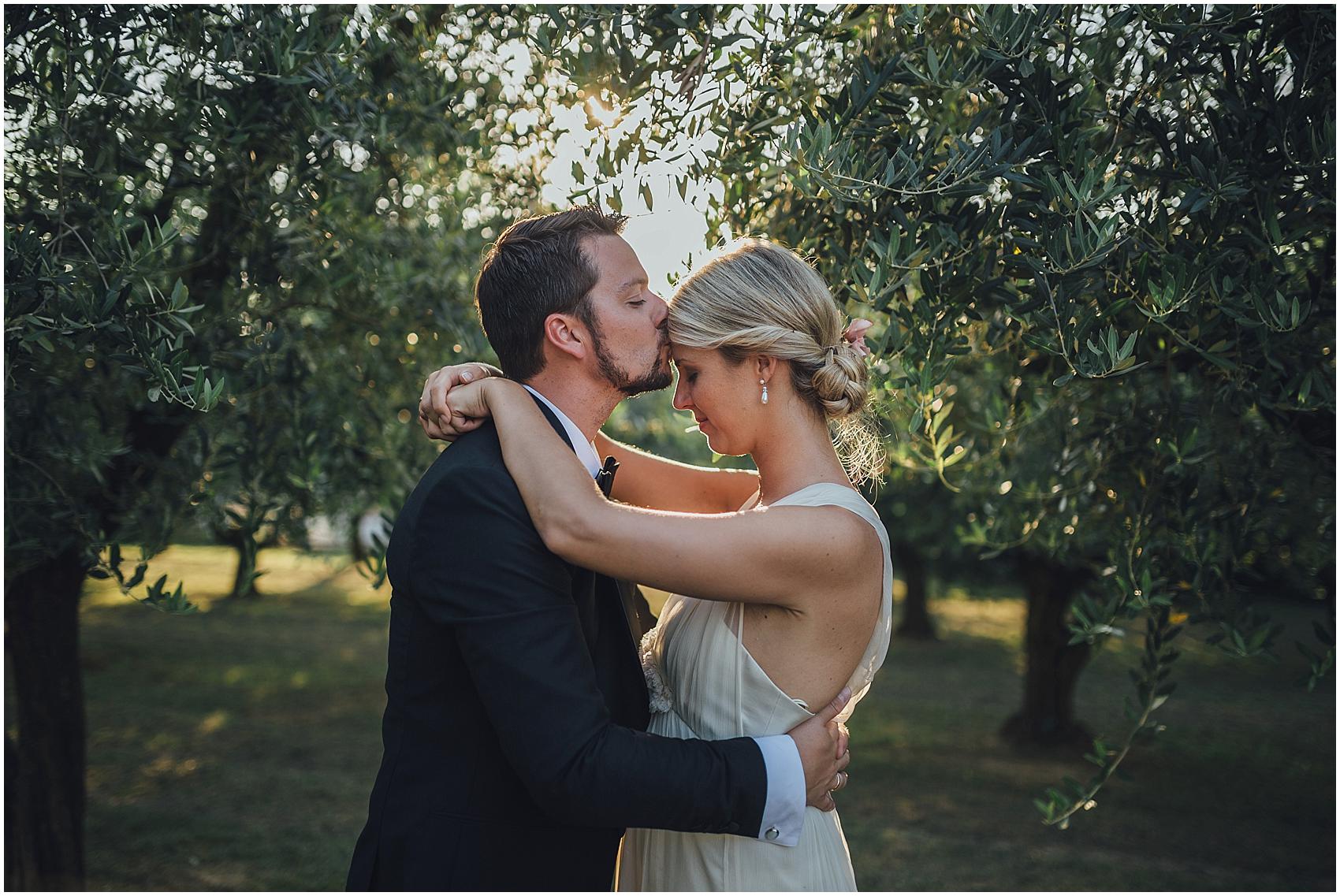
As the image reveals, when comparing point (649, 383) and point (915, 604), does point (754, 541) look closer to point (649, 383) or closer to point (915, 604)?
point (649, 383)

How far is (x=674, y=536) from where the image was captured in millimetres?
2428

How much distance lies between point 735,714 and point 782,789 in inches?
11.6

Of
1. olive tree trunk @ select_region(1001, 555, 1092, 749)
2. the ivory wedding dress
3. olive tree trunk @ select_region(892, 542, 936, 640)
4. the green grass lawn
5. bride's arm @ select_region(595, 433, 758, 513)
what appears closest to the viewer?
the ivory wedding dress

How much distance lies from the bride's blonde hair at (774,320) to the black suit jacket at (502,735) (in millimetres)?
487

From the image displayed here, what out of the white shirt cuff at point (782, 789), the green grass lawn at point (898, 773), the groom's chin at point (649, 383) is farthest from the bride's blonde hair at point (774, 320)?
the green grass lawn at point (898, 773)

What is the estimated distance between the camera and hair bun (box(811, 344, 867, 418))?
2879 millimetres

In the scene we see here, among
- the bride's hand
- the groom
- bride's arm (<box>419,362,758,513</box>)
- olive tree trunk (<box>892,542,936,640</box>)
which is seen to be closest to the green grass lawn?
olive tree trunk (<box>892,542,936,640</box>)

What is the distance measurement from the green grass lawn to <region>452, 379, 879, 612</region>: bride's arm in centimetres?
317

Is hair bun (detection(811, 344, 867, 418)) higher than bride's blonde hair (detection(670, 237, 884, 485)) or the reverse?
the reverse

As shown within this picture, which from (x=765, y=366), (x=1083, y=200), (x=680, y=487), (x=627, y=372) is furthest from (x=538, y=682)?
(x=1083, y=200)

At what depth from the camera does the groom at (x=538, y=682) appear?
232cm

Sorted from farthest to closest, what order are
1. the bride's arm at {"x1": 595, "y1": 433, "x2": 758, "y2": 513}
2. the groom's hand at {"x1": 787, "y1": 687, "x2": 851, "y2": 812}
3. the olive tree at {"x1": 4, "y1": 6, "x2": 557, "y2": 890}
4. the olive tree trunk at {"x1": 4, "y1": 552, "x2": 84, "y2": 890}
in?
the olive tree trunk at {"x1": 4, "y1": 552, "x2": 84, "y2": 890}
the bride's arm at {"x1": 595, "y1": 433, "x2": 758, "y2": 513}
the olive tree at {"x1": 4, "y1": 6, "x2": 557, "y2": 890}
the groom's hand at {"x1": 787, "y1": 687, "x2": 851, "y2": 812}

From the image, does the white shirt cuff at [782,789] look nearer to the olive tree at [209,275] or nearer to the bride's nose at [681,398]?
the bride's nose at [681,398]

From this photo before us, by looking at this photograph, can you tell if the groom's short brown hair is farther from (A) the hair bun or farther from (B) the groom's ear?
(A) the hair bun
